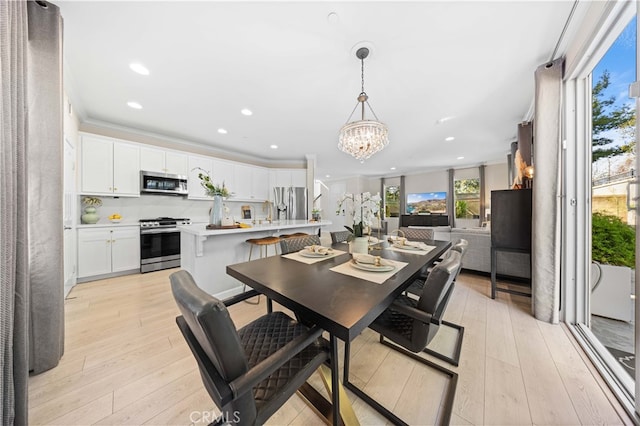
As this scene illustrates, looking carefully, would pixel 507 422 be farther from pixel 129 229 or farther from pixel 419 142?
pixel 129 229

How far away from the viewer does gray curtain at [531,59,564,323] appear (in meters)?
2.00

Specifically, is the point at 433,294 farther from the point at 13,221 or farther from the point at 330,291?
the point at 13,221

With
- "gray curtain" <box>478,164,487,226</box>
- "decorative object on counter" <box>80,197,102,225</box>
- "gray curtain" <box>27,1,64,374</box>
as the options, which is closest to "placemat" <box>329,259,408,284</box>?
"gray curtain" <box>27,1,64,374</box>

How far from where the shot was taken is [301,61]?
205cm

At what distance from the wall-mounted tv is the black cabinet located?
5.29 meters

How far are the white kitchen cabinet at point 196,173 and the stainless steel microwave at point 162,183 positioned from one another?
121mm

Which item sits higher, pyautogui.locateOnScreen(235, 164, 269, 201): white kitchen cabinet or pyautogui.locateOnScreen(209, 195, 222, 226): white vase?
pyautogui.locateOnScreen(235, 164, 269, 201): white kitchen cabinet

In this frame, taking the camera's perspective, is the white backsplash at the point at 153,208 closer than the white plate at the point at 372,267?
No

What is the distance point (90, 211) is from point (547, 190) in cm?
606

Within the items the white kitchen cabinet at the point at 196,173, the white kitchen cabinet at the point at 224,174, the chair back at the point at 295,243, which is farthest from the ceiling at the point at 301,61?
the chair back at the point at 295,243

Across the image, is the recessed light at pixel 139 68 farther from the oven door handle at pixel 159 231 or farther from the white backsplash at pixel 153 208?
the oven door handle at pixel 159 231

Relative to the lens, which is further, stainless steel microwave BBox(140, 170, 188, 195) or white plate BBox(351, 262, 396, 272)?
stainless steel microwave BBox(140, 170, 188, 195)

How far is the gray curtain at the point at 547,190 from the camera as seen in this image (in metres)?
2.00

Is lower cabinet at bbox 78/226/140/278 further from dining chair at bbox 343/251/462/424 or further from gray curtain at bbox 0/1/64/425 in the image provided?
dining chair at bbox 343/251/462/424
